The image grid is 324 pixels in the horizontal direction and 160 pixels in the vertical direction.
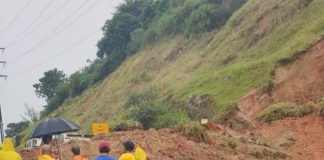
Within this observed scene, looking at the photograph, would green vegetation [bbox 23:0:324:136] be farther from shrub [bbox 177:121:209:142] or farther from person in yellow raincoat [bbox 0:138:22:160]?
person in yellow raincoat [bbox 0:138:22:160]

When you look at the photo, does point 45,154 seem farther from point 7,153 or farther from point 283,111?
point 283,111

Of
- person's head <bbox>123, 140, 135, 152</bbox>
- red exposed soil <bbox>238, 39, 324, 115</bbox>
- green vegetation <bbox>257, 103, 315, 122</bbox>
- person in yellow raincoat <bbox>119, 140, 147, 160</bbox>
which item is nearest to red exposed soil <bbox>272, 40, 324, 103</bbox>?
red exposed soil <bbox>238, 39, 324, 115</bbox>

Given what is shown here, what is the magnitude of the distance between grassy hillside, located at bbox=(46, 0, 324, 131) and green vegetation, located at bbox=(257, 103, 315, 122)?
7.11 feet

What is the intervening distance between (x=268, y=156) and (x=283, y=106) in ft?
21.0

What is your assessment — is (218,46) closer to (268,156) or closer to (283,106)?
(283,106)

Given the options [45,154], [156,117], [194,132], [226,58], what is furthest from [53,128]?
[226,58]

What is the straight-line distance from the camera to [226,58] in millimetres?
36688

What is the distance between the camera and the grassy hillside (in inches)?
1194

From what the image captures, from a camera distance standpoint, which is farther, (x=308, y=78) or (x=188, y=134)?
(x=308, y=78)

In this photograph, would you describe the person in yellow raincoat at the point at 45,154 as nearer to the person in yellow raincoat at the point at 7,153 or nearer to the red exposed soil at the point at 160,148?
the person in yellow raincoat at the point at 7,153

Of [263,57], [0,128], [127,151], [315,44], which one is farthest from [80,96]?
[127,151]

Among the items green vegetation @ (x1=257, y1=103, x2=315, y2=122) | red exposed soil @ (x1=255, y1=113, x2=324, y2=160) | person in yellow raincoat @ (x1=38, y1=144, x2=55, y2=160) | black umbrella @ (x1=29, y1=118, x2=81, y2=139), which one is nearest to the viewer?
person in yellow raincoat @ (x1=38, y1=144, x2=55, y2=160)

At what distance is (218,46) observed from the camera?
3994 centimetres

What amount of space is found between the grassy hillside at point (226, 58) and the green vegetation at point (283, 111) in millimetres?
2167
